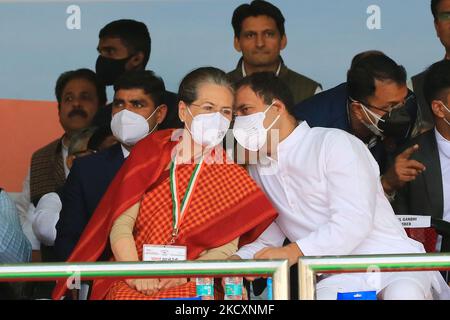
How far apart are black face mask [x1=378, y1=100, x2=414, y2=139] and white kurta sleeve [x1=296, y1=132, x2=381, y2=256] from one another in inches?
32.6

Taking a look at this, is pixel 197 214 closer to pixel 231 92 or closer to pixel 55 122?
pixel 231 92

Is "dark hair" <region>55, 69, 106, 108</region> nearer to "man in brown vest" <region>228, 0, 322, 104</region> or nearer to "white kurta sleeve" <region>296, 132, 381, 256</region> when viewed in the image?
"man in brown vest" <region>228, 0, 322, 104</region>

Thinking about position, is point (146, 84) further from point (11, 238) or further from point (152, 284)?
point (152, 284)

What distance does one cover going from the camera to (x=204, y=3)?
7547mm

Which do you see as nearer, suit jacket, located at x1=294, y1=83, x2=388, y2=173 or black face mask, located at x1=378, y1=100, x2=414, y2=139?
black face mask, located at x1=378, y1=100, x2=414, y2=139

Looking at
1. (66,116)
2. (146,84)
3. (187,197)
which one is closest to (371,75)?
(146,84)

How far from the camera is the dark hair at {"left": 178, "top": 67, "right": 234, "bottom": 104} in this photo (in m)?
6.24

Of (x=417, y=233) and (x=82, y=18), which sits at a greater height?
(x=82, y=18)

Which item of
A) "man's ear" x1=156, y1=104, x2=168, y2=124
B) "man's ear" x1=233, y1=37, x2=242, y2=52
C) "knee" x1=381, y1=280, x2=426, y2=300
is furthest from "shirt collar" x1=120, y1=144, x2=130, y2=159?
"knee" x1=381, y1=280, x2=426, y2=300

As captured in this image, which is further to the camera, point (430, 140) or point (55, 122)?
point (55, 122)

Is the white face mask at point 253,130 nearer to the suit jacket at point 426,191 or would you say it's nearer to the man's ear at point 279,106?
the man's ear at point 279,106
